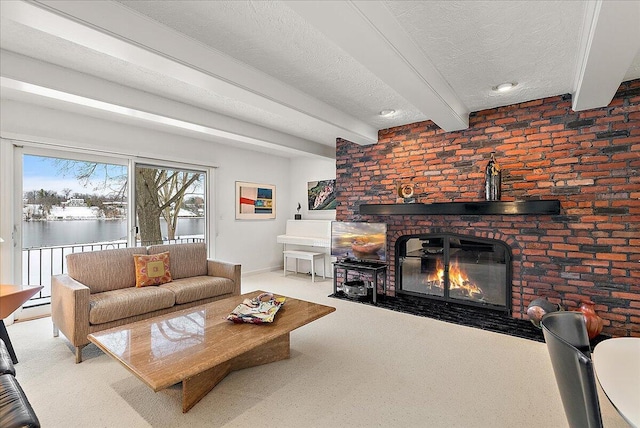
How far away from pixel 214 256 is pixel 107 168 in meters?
2.09

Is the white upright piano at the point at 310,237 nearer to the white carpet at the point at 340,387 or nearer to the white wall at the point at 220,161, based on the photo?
the white wall at the point at 220,161

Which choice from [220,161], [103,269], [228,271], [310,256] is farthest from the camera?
[310,256]

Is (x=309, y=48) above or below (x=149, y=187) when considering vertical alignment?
above

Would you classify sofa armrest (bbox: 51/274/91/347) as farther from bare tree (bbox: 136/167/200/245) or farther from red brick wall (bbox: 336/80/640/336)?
red brick wall (bbox: 336/80/640/336)

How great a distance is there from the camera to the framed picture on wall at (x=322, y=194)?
6.18 m

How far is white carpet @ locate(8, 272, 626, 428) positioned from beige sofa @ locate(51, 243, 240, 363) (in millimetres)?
319

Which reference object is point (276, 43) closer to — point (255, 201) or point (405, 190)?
point (405, 190)

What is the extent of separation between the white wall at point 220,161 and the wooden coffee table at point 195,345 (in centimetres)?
263

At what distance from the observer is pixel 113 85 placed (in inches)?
118

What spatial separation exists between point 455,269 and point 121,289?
156 inches

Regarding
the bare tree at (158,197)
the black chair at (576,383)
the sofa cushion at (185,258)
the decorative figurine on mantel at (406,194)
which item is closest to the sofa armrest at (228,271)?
the sofa cushion at (185,258)

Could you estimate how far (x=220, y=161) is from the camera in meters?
5.54

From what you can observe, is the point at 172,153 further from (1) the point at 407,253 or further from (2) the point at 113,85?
(1) the point at 407,253

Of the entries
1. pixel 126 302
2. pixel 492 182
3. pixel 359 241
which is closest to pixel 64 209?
pixel 126 302
